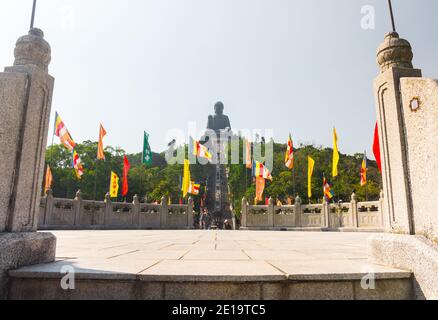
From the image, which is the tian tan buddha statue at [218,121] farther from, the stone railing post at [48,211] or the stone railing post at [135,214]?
the stone railing post at [48,211]

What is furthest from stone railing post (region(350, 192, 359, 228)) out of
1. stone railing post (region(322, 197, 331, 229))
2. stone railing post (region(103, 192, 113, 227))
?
stone railing post (region(103, 192, 113, 227))

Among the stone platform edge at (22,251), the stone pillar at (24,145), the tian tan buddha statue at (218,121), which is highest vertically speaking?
the tian tan buddha statue at (218,121)

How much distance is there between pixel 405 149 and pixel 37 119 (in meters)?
3.91

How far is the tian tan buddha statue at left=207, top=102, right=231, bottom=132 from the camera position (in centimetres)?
7788

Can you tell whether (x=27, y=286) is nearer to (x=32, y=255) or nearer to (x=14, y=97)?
(x=32, y=255)

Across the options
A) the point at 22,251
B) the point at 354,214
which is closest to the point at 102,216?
the point at 354,214

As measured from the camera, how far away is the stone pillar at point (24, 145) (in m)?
2.85

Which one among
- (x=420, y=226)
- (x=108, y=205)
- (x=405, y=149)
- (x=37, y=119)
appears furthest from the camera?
(x=108, y=205)

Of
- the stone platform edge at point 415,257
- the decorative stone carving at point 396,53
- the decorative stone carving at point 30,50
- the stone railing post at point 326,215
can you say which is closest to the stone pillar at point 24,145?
the decorative stone carving at point 30,50

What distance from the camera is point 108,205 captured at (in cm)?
1984

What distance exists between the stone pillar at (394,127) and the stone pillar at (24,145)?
3.66m

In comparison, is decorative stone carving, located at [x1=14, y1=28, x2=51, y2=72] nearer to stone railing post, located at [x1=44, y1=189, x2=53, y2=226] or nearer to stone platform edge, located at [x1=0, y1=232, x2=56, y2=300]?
stone platform edge, located at [x1=0, y1=232, x2=56, y2=300]
